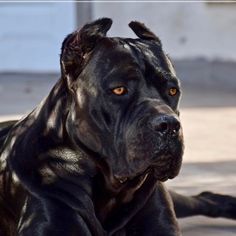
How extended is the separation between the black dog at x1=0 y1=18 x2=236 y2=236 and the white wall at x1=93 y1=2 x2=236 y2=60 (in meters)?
9.00

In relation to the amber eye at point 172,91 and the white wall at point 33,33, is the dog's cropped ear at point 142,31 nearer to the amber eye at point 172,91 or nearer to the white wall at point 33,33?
the amber eye at point 172,91

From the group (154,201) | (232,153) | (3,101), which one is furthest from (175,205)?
(3,101)

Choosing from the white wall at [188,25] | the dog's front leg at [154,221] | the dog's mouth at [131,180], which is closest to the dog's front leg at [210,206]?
the dog's front leg at [154,221]

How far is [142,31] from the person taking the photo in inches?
191

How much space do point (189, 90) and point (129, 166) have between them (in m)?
8.92

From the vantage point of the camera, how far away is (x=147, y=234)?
193 inches

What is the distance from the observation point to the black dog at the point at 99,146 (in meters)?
4.36

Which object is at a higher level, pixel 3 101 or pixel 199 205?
pixel 199 205

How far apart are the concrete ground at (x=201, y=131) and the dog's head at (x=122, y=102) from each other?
60.0 inches

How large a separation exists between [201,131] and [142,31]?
16.8ft

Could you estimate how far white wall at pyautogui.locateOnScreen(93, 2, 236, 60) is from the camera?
13.8 meters

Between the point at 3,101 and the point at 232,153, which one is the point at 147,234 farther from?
the point at 3,101

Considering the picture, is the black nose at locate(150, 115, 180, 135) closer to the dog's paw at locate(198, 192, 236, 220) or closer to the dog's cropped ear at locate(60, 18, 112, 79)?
the dog's cropped ear at locate(60, 18, 112, 79)

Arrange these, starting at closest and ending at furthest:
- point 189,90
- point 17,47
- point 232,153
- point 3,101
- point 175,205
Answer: point 175,205
point 232,153
point 3,101
point 189,90
point 17,47
